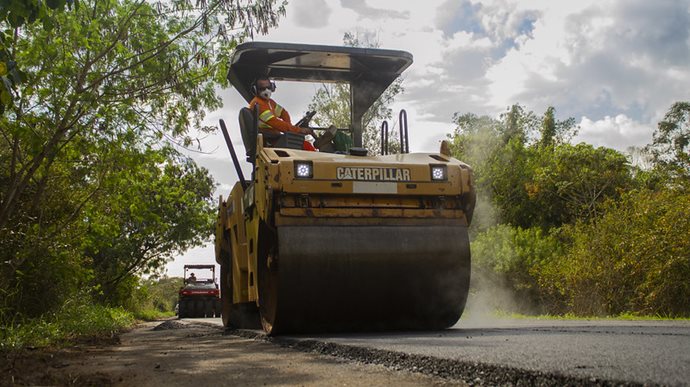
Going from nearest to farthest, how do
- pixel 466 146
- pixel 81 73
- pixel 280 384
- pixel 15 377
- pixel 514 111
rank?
pixel 280 384
pixel 15 377
pixel 81 73
pixel 466 146
pixel 514 111

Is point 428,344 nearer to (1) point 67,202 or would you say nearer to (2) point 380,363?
(2) point 380,363

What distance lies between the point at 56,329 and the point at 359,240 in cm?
444

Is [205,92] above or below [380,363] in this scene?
above

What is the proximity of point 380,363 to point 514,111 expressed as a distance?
38574mm

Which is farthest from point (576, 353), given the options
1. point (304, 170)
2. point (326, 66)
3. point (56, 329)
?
point (56, 329)

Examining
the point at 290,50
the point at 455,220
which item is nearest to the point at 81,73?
the point at 290,50

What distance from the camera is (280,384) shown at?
334cm

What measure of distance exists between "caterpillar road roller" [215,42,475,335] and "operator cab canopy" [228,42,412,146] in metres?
1.44

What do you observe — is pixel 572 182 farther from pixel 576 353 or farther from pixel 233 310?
pixel 576 353

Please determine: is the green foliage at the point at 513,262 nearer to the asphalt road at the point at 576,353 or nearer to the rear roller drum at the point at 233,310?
the rear roller drum at the point at 233,310

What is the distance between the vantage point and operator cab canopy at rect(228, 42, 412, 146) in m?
7.38

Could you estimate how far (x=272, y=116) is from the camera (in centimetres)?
701

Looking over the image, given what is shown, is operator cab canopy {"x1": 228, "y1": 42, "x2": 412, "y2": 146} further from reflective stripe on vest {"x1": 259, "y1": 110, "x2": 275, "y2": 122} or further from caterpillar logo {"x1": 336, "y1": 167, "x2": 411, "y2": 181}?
caterpillar logo {"x1": 336, "y1": 167, "x2": 411, "y2": 181}

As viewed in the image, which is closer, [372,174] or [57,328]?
[372,174]
